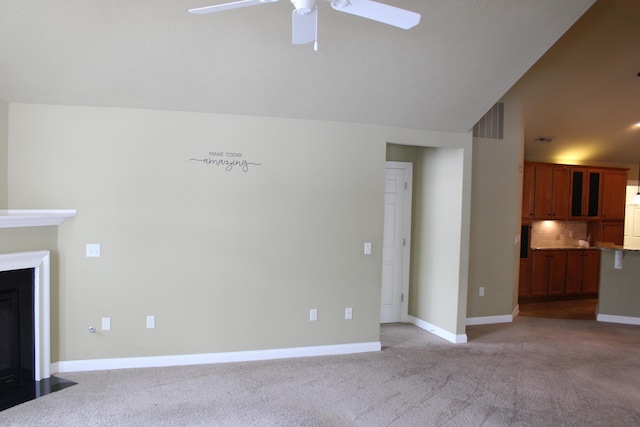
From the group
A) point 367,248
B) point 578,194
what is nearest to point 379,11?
point 367,248

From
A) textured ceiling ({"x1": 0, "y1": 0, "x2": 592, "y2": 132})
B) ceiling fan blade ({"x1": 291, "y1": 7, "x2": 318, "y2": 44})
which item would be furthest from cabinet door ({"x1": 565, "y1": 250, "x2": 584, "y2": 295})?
ceiling fan blade ({"x1": 291, "y1": 7, "x2": 318, "y2": 44})

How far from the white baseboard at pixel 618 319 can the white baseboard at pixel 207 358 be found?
→ 3.75 m

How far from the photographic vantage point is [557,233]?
25.3 ft

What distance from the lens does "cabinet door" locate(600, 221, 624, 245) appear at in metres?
7.54

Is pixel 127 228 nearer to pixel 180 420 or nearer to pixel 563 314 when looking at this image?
pixel 180 420

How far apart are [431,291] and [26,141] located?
15.2 ft

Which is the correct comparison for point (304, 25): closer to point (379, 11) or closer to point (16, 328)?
point (379, 11)

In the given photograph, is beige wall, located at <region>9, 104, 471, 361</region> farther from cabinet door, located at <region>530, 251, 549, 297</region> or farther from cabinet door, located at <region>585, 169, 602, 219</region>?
cabinet door, located at <region>585, 169, 602, 219</region>

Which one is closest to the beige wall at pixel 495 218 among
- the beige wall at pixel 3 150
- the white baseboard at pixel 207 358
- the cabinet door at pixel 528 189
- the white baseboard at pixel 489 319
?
the white baseboard at pixel 489 319

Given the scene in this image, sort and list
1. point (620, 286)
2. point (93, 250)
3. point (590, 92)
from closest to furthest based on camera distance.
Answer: point (93, 250), point (620, 286), point (590, 92)

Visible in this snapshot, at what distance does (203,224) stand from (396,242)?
2.71 meters

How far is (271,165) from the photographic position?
417cm

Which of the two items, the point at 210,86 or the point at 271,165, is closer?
the point at 210,86

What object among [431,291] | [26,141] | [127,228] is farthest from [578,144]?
[26,141]
